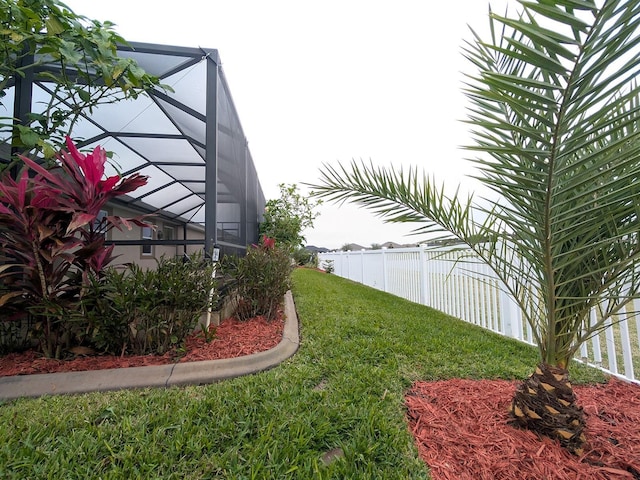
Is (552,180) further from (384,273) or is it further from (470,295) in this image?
(384,273)

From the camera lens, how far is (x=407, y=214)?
6.44 ft

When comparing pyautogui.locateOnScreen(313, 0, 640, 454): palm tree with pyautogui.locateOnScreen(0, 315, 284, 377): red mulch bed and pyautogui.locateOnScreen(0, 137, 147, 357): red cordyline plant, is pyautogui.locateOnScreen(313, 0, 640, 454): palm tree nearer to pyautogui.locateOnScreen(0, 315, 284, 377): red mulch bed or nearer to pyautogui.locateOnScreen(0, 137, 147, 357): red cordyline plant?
pyautogui.locateOnScreen(0, 315, 284, 377): red mulch bed

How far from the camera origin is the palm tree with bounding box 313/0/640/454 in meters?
0.85

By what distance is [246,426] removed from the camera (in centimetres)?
154

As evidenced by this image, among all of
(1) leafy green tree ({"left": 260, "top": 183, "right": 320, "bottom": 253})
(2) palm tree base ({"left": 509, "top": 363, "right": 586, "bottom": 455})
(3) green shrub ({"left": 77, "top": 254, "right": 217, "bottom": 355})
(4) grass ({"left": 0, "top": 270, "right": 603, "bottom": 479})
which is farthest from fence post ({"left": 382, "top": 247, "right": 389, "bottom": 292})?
(2) palm tree base ({"left": 509, "top": 363, "right": 586, "bottom": 455})

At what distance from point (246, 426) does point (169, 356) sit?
4.04ft

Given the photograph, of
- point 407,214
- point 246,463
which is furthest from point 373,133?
point 246,463

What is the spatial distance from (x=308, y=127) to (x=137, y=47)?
22.0 ft

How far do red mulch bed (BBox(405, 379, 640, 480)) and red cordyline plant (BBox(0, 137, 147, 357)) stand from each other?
2687 mm

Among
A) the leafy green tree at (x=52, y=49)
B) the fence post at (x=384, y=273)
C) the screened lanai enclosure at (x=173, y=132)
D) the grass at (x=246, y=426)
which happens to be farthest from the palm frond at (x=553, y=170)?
the fence post at (x=384, y=273)

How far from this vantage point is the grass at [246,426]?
1.26m

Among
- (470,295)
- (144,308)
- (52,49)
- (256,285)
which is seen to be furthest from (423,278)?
(52,49)

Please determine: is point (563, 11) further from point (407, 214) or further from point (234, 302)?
point (234, 302)

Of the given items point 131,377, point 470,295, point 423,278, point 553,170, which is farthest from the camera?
point 423,278
